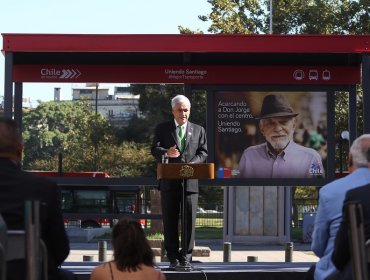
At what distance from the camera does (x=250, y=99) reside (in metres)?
13.9

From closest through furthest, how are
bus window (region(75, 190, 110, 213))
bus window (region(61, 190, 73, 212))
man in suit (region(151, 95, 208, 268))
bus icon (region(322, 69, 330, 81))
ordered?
1. man in suit (region(151, 95, 208, 268))
2. bus icon (region(322, 69, 330, 81))
3. bus window (region(61, 190, 73, 212))
4. bus window (region(75, 190, 110, 213))

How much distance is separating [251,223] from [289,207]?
4.27 ft

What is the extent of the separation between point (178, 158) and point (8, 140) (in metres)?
4.06

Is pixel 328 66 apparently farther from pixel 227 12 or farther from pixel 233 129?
pixel 227 12

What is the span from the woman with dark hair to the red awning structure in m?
6.58

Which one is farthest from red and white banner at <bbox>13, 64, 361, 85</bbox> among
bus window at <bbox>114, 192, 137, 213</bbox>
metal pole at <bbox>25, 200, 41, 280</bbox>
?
bus window at <bbox>114, 192, 137, 213</bbox>

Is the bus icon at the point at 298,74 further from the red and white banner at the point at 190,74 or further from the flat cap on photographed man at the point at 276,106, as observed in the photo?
the flat cap on photographed man at the point at 276,106

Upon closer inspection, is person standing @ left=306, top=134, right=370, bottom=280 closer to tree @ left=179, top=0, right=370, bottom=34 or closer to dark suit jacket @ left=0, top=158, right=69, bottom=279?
dark suit jacket @ left=0, top=158, right=69, bottom=279

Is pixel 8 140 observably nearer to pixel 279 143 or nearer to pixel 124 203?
pixel 279 143

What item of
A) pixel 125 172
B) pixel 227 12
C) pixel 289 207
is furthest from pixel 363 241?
pixel 227 12

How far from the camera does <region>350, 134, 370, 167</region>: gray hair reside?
20.3 ft

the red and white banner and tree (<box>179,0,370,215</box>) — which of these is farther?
A: tree (<box>179,0,370,215</box>)

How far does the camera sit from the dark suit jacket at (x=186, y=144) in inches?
384

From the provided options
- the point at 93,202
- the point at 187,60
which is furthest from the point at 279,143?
the point at 93,202
